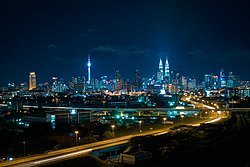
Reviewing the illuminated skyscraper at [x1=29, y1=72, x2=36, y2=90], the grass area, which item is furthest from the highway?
the illuminated skyscraper at [x1=29, y1=72, x2=36, y2=90]

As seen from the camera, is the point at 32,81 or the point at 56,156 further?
the point at 32,81

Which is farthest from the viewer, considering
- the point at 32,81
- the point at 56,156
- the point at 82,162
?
the point at 32,81

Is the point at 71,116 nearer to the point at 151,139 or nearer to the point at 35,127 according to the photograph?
the point at 35,127

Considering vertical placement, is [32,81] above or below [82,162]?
above

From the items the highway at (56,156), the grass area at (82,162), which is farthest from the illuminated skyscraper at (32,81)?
the grass area at (82,162)

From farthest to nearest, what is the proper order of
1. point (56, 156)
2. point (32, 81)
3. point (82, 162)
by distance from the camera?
point (32, 81), point (56, 156), point (82, 162)

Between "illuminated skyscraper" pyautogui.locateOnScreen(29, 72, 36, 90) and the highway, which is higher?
"illuminated skyscraper" pyautogui.locateOnScreen(29, 72, 36, 90)

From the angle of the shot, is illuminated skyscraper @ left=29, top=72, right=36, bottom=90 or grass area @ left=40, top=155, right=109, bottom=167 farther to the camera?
illuminated skyscraper @ left=29, top=72, right=36, bottom=90

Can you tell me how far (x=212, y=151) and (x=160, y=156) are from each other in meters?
2.19

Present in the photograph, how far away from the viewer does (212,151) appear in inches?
431

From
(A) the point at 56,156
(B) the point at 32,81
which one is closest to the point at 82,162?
(A) the point at 56,156

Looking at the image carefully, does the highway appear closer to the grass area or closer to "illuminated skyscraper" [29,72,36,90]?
the grass area

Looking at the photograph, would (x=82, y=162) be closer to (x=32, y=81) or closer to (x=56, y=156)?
(x=56, y=156)

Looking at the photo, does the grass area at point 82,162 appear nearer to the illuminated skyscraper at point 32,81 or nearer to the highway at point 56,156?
the highway at point 56,156
